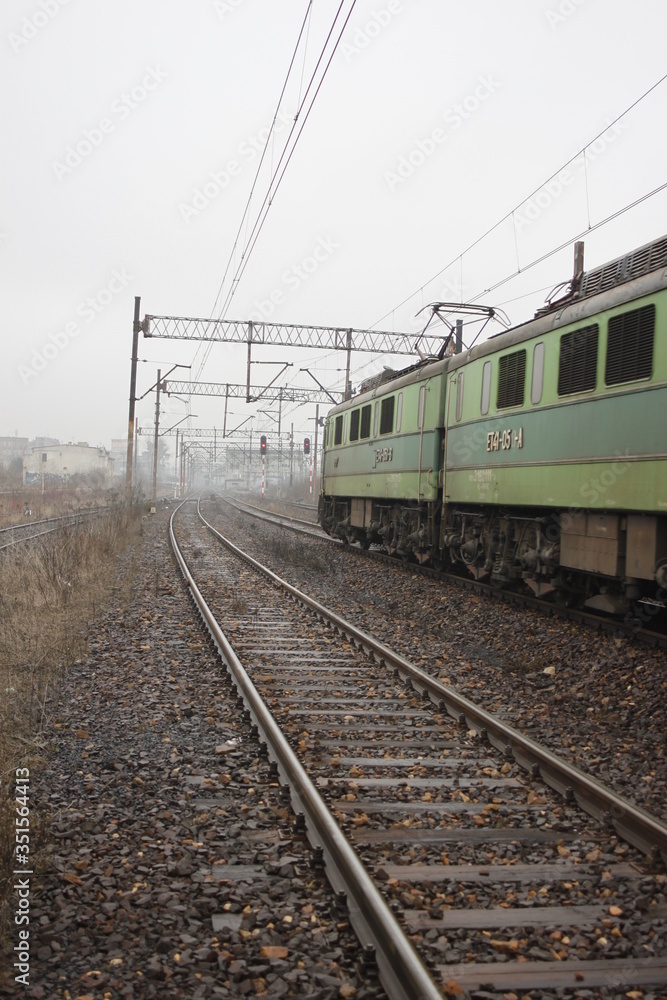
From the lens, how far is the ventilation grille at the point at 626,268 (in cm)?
839

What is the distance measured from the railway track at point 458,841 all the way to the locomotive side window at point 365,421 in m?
12.0

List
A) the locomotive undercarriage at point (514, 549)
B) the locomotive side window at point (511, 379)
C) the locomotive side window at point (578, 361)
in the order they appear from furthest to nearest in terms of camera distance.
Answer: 1. the locomotive side window at point (511, 379)
2. the locomotive undercarriage at point (514, 549)
3. the locomotive side window at point (578, 361)

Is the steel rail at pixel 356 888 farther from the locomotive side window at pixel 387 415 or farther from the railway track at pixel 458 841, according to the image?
the locomotive side window at pixel 387 415

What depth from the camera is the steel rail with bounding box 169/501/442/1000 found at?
117 inches

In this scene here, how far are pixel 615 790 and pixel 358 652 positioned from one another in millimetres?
4185

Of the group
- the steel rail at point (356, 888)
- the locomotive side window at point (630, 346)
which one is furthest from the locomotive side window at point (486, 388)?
the steel rail at point (356, 888)

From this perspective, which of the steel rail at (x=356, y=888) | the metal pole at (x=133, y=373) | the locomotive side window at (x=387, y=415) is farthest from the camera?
the metal pole at (x=133, y=373)

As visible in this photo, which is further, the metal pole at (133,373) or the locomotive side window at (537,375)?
the metal pole at (133,373)

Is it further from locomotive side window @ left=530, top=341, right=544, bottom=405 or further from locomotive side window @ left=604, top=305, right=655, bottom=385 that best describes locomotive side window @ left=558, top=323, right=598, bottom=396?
locomotive side window @ left=530, top=341, right=544, bottom=405

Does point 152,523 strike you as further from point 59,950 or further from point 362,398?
point 59,950

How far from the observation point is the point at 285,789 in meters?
4.85

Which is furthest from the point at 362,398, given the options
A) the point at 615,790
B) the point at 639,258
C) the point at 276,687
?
the point at 615,790

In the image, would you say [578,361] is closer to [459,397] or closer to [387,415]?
[459,397]

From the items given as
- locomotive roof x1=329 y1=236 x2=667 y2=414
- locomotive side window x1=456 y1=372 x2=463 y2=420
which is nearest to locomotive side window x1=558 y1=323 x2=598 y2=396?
locomotive roof x1=329 y1=236 x2=667 y2=414
